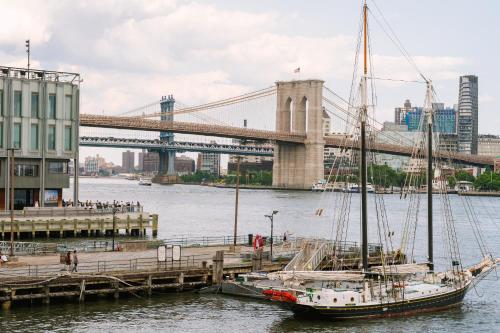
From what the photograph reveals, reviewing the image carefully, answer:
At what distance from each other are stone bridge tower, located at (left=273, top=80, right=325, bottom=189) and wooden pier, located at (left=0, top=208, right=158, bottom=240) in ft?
335

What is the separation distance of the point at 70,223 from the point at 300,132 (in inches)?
4500

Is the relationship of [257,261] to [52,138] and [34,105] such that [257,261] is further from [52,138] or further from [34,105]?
[34,105]

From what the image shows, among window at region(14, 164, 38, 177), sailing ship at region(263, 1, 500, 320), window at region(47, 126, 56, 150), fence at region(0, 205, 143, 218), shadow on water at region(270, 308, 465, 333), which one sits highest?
window at region(47, 126, 56, 150)

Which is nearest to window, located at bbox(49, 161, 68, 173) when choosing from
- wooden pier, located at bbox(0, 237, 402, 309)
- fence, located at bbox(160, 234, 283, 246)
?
fence, located at bbox(160, 234, 283, 246)

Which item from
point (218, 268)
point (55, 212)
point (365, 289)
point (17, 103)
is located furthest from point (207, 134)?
point (365, 289)

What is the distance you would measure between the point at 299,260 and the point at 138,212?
2860cm

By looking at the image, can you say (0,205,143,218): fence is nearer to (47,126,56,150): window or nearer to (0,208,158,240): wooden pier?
(0,208,158,240): wooden pier

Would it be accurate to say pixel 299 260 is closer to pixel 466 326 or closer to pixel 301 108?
pixel 466 326

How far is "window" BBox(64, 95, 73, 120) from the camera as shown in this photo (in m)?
66.6

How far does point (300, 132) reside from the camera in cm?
17138

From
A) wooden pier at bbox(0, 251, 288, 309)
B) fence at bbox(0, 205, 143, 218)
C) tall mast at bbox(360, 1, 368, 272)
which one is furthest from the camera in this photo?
fence at bbox(0, 205, 143, 218)

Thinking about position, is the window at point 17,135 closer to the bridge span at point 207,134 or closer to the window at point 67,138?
the window at point 67,138

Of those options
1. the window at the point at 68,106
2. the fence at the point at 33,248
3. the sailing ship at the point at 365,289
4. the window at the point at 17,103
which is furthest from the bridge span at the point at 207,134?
the fence at the point at 33,248

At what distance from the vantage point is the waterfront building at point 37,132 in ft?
207
